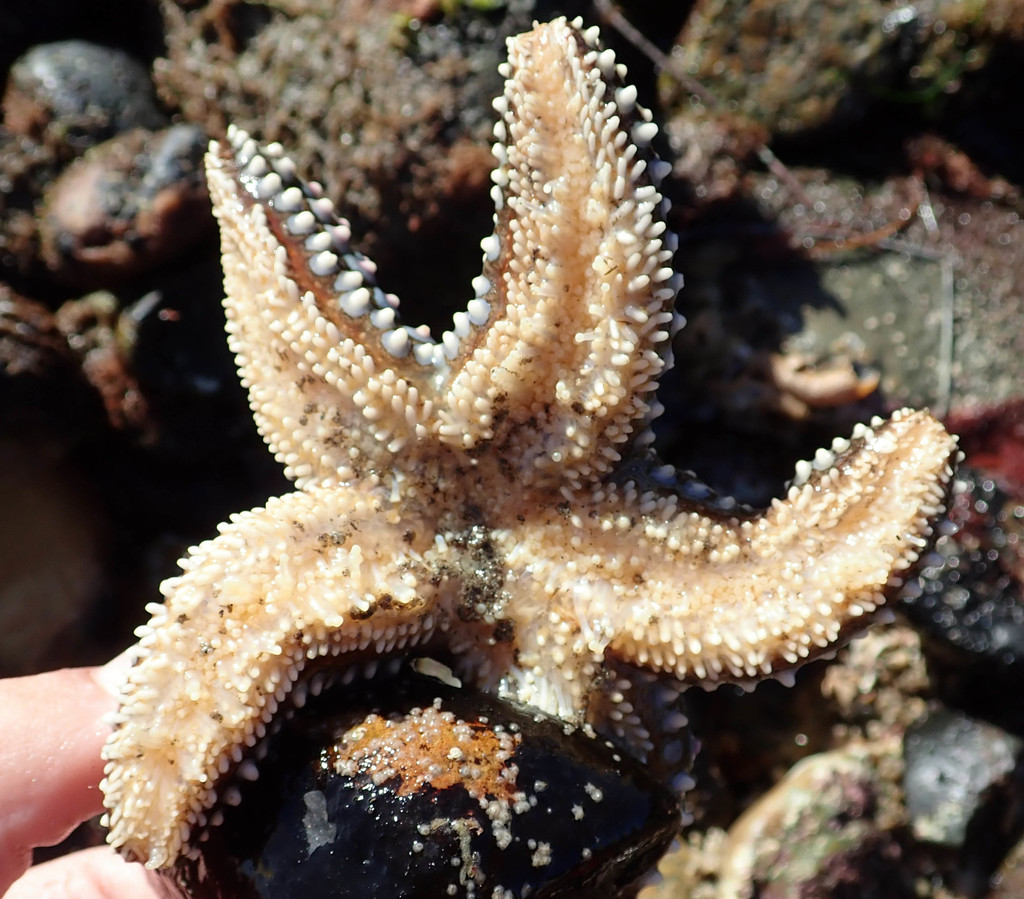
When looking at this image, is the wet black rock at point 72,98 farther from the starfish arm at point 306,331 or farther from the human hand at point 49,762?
the human hand at point 49,762

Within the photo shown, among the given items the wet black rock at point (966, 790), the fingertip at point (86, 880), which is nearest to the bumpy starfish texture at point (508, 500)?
the fingertip at point (86, 880)

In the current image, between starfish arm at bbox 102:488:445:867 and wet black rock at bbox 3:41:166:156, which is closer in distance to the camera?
starfish arm at bbox 102:488:445:867

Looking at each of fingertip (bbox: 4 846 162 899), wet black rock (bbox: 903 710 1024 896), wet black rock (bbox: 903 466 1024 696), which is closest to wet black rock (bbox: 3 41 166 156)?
fingertip (bbox: 4 846 162 899)

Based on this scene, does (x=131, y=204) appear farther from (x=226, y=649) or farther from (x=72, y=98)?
(x=226, y=649)

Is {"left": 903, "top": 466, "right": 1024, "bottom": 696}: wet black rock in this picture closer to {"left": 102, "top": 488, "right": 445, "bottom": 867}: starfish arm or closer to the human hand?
{"left": 102, "top": 488, "right": 445, "bottom": 867}: starfish arm

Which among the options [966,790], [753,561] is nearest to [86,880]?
[753,561]

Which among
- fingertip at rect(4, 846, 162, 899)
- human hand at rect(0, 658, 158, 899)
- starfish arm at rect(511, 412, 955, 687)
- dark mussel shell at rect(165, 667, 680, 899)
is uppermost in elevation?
starfish arm at rect(511, 412, 955, 687)
